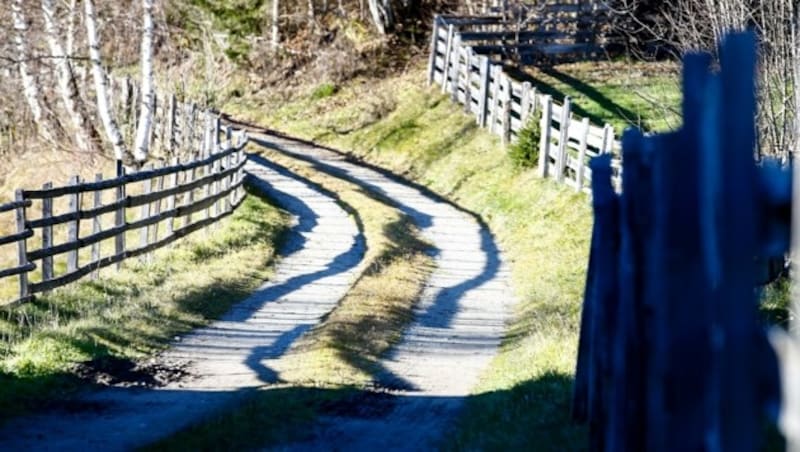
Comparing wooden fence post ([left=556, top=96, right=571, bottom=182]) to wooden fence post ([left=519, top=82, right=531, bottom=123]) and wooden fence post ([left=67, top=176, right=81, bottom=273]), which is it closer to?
wooden fence post ([left=519, top=82, right=531, bottom=123])

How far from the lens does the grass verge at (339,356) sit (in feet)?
29.6

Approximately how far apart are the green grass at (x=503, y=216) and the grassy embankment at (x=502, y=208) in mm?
25

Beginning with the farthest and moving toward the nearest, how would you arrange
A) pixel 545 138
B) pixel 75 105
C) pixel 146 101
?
pixel 75 105 → pixel 146 101 → pixel 545 138

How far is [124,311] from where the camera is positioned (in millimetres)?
13586

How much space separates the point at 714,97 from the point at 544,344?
7705mm

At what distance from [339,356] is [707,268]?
27.6 feet

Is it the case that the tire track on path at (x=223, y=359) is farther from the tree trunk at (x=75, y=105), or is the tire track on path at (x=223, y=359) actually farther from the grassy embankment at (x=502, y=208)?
the tree trunk at (x=75, y=105)

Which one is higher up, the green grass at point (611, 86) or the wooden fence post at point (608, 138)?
the green grass at point (611, 86)

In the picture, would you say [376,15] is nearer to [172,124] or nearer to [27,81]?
[172,124]

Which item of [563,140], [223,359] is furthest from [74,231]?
→ [563,140]

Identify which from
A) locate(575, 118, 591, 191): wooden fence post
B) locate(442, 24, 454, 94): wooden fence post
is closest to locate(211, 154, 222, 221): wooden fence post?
locate(575, 118, 591, 191): wooden fence post

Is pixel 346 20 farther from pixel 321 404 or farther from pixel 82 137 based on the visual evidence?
pixel 321 404

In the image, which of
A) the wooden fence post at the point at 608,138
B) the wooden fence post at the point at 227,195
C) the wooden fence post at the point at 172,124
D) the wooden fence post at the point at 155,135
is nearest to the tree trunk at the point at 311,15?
the wooden fence post at the point at 155,135

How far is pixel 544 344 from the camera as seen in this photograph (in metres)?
11.2
